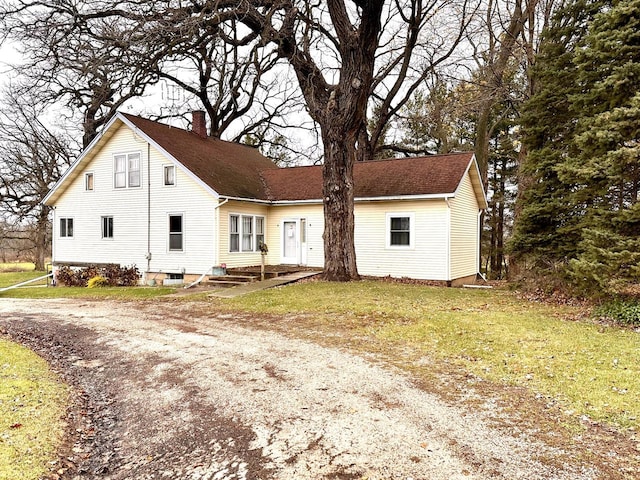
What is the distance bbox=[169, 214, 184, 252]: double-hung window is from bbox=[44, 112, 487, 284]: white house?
1.6 inches

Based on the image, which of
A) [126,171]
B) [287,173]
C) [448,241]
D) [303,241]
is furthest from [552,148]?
[126,171]

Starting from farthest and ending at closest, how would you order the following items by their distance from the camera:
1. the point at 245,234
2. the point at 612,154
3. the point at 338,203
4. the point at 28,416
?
the point at 245,234 < the point at 338,203 < the point at 612,154 < the point at 28,416

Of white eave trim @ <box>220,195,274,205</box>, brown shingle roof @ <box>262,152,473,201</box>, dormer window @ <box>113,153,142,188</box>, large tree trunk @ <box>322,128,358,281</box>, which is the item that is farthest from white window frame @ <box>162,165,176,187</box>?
large tree trunk @ <box>322,128,358,281</box>

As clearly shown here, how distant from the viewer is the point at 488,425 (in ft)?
14.1

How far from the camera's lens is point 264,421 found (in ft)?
14.7

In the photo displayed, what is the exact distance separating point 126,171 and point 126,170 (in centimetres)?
4

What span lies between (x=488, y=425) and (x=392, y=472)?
134cm

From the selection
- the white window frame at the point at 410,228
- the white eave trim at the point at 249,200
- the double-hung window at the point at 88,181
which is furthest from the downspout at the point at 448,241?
the double-hung window at the point at 88,181

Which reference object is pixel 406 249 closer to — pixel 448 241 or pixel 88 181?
pixel 448 241

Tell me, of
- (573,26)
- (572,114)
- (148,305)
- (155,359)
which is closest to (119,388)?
(155,359)

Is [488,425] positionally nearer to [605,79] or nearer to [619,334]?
[619,334]

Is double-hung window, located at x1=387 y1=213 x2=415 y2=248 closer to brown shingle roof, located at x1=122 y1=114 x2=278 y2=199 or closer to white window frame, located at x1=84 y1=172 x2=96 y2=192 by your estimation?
brown shingle roof, located at x1=122 y1=114 x2=278 y2=199

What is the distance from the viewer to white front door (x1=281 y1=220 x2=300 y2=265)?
18.9 meters

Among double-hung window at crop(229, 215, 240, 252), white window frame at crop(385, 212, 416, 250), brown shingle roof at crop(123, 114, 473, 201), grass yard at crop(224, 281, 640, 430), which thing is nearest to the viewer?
grass yard at crop(224, 281, 640, 430)
